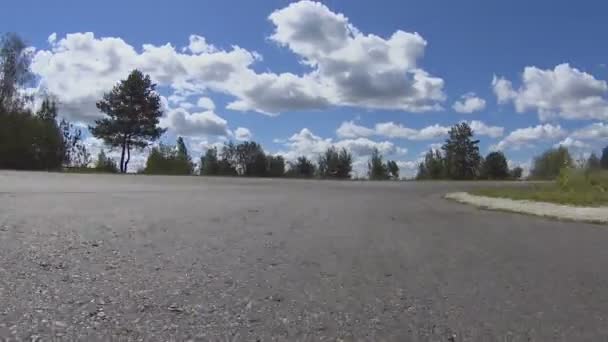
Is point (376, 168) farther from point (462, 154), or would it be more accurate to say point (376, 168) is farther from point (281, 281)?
point (281, 281)

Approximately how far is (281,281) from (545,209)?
12.3 meters

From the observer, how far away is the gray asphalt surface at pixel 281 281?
10.7ft

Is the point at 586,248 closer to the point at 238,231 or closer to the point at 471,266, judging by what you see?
the point at 471,266

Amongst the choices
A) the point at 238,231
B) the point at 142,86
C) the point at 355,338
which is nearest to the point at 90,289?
the point at 355,338

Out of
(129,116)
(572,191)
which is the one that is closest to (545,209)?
(572,191)

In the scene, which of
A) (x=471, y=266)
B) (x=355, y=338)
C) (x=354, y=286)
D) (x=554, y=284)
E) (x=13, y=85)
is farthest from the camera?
(x=13, y=85)

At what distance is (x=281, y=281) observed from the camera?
451cm

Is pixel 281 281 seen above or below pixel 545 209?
below

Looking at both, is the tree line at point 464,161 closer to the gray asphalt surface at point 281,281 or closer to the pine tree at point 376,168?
the pine tree at point 376,168

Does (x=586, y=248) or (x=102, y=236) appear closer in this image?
(x=102, y=236)

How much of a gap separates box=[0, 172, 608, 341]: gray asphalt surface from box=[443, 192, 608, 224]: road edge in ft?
15.3

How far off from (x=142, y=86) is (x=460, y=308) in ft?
160

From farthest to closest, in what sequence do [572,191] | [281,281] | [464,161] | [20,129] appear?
1. [464,161]
2. [20,129]
3. [572,191]
4. [281,281]

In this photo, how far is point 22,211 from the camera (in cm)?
805
